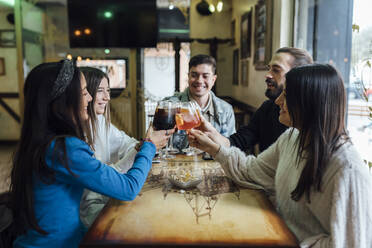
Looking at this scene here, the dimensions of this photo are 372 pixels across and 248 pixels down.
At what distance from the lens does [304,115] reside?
1097mm

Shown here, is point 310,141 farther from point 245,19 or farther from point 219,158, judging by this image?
point 245,19

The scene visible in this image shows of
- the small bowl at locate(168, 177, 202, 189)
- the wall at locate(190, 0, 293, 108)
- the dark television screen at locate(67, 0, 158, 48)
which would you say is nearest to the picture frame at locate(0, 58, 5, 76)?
the dark television screen at locate(67, 0, 158, 48)

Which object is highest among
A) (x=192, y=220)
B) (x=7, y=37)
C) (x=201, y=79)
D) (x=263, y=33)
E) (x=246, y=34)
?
(x=7, y=37)

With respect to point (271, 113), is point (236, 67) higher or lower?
higher

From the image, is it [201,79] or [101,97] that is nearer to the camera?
[101,97]

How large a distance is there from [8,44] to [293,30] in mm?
5414

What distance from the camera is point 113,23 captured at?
5039 millimetres

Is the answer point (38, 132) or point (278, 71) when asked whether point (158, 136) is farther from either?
point (278, 71)

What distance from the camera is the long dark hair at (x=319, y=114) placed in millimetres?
1040

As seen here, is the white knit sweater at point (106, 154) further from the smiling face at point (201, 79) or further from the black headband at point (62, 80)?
the smiling face at point (201, 79)

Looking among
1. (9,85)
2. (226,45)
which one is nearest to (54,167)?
(226,45)

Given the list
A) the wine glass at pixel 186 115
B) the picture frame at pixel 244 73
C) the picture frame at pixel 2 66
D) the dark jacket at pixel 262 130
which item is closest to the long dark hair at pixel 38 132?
the wine glass at pixel 186 115

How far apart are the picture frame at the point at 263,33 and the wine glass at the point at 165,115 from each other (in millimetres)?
1992

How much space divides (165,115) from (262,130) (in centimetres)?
108
